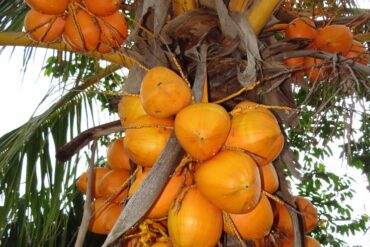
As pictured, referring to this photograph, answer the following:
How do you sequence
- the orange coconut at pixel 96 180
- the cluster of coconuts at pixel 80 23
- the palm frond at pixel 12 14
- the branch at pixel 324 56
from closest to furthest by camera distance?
1. the branch at pixel 324 56
2. the cluster of coconuts at pixel 80 23
3. the orange coconut at pixel 96 180
4. the palm frond at pixel 12 14

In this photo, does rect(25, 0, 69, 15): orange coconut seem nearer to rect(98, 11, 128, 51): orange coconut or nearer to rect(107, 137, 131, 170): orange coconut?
rect(98, 11, 128, 51): orange coconut

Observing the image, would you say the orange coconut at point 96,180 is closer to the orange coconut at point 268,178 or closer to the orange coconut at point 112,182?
the orange coconut at point 112,182

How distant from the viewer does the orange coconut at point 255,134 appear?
1011 mm

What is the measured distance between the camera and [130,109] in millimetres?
1205

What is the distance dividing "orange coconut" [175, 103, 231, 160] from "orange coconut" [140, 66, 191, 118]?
0.04 metres

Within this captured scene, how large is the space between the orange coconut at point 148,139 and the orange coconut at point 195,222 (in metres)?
0.12

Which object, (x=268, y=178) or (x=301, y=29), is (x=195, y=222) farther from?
(x=301, y=29)

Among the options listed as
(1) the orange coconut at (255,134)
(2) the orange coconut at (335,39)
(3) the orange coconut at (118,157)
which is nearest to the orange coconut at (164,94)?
(1) the orange coconut at (255,134)

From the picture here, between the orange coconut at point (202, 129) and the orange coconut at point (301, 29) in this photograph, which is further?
the orange coconut at point (301, 29)

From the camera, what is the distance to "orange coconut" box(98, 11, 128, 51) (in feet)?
4.34

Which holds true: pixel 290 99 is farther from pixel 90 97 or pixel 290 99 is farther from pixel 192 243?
pixel 90 97

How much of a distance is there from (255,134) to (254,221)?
189mm

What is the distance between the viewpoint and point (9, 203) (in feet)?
5.89

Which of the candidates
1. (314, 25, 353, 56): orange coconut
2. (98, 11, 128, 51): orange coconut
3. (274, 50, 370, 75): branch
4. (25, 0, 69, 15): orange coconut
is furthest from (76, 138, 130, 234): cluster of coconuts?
(314, 25, 353, 56): orange coconut
